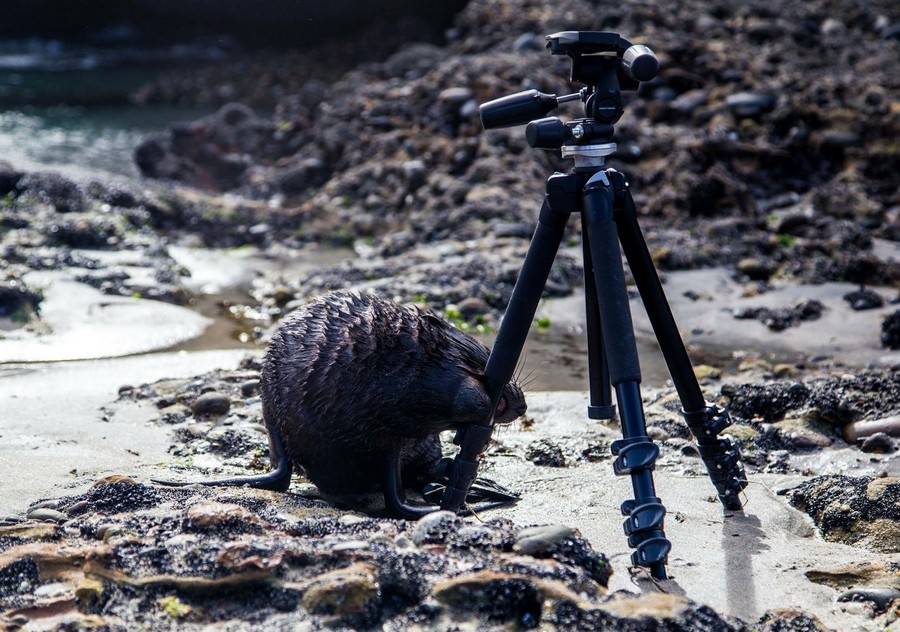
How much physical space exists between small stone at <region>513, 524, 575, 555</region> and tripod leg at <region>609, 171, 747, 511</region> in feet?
3.56

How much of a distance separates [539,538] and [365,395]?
1.42 m

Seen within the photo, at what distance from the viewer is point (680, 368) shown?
4.05 meters

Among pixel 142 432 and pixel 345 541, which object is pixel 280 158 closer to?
pixel 142 432

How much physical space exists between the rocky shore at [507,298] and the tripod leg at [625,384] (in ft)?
0.56

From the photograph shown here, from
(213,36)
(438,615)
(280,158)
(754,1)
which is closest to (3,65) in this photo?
(213,36)

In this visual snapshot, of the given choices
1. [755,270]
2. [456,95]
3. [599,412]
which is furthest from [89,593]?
[456,95]

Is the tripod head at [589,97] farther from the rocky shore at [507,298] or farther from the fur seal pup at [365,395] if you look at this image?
the rocky shore at [507,298]

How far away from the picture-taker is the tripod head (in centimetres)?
364

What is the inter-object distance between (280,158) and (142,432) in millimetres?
9146

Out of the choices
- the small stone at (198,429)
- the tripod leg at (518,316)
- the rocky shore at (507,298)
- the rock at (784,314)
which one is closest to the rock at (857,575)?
the rocky shore at (507,298)

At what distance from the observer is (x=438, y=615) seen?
2785mm

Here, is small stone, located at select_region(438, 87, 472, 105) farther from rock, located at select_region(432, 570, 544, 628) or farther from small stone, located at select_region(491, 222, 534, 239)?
rock, located at select_region(432, 570, 544, 628)

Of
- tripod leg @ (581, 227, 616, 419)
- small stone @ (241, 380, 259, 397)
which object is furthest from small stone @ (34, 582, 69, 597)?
small stone @ (241, 380, 259, 397)

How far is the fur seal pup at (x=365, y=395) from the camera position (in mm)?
4309
